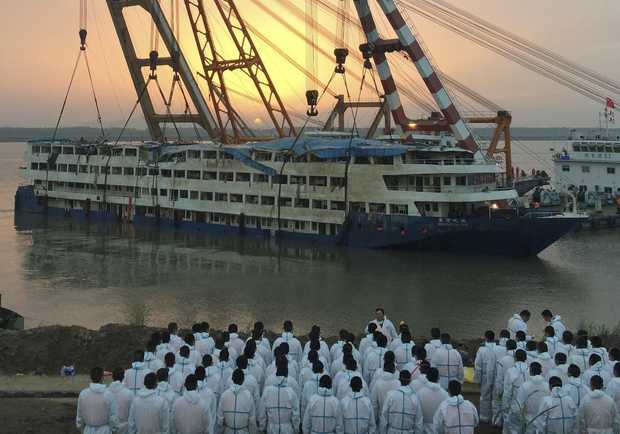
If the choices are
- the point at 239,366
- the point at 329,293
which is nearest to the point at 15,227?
the point at 329,293

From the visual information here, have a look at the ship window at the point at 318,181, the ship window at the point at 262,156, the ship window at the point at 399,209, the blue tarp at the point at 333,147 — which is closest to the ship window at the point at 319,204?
the ship window at the point at 318,181

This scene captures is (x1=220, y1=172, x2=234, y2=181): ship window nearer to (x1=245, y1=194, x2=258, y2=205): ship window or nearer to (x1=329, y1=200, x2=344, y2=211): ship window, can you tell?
(x1=245, y1=194, x2=258, y2=205): ship window

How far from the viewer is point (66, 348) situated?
1292cm

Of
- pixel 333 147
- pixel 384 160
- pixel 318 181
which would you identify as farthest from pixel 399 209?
pixel 318 181

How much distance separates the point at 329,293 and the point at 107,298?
25.0 feet

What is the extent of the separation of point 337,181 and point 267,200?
15.8 ft

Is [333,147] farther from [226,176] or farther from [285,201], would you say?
[226,176]

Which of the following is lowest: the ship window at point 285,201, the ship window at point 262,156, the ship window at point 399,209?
the ship window at point 399,209

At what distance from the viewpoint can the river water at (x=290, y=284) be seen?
2052 cm

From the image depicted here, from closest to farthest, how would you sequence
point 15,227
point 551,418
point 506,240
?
point 551,418 < point 506,240 < point 15,227

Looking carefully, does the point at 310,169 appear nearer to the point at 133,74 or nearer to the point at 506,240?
the point at 506,240

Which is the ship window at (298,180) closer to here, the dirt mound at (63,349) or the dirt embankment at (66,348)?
the dirt embankment at (66,348)

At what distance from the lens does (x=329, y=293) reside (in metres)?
23.6

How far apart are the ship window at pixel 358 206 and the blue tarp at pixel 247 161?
4.70m
